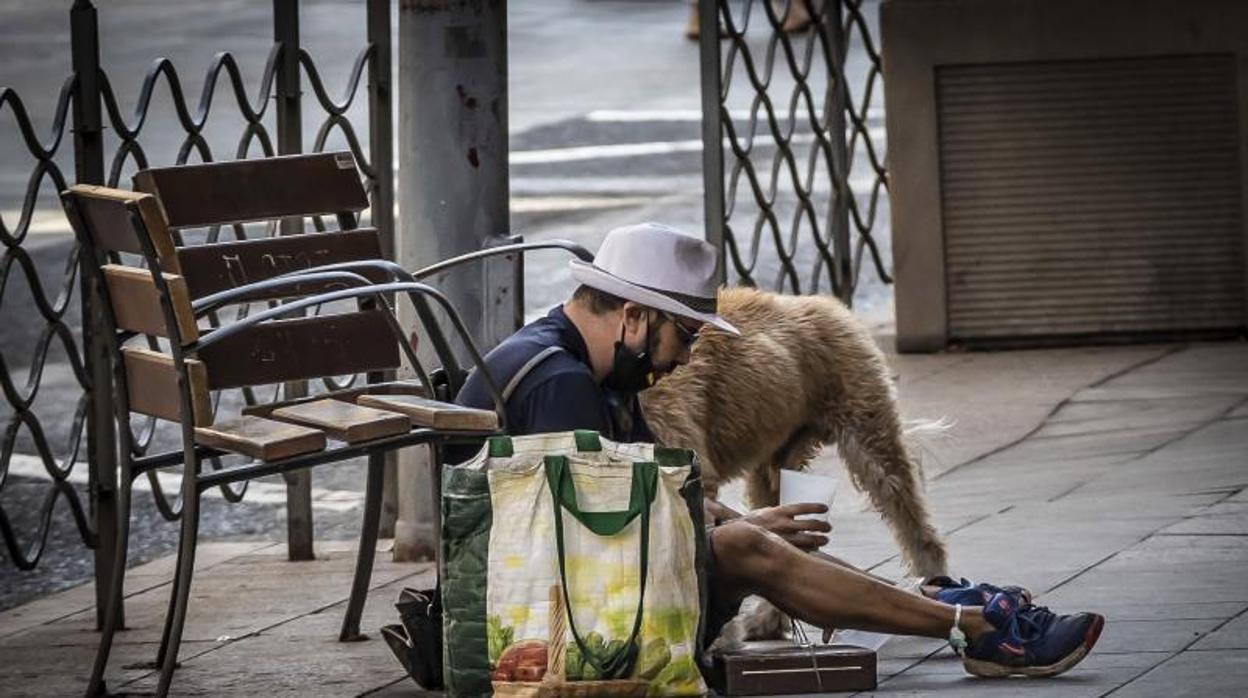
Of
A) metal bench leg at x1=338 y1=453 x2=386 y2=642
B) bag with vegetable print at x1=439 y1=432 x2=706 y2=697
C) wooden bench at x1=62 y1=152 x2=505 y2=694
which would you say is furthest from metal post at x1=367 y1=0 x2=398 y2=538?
bag with vegetable print at x1=439 y1=432 x2=706 y2=697

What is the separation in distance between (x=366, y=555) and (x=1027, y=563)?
6.50ft

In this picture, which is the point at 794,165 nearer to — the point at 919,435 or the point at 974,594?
the point at 919,435

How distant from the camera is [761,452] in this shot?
280 inches

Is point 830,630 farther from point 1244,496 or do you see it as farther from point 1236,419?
point 1236,419

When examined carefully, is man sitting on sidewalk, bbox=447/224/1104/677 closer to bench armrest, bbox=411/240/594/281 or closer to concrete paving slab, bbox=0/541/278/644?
bench armrest, bbox=411/240/594/281

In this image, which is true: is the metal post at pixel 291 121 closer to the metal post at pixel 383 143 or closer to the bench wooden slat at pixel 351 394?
the metal post at pixel 383 143

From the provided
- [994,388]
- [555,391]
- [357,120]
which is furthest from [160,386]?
[357,120]

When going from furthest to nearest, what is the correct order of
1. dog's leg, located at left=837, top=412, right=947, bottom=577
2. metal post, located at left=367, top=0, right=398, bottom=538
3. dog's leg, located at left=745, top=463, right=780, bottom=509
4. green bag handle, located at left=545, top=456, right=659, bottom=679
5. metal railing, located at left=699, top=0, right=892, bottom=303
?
metal railing, located at left=699, top=0, right=892, bottom=303, metal post, located at left=367, top=0, right=398, bottom=538, dog's leg, located at left=745, top=463, right=780, bottom=509, dog's leg, located at left=837, top=412, right=947, bottom=577, green bag handle, located at left=545, top=456, right=659, bottom=679

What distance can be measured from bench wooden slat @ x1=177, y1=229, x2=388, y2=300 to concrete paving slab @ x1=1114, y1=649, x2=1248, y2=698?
95.5 inches

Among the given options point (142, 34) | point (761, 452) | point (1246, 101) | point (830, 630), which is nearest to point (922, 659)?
point (830, 630)

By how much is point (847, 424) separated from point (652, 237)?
1.52m

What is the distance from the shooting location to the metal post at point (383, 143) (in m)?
8.47

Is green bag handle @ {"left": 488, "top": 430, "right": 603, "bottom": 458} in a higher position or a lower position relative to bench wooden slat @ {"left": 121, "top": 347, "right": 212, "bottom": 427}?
lower

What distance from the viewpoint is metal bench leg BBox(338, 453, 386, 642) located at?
22.5 feet
